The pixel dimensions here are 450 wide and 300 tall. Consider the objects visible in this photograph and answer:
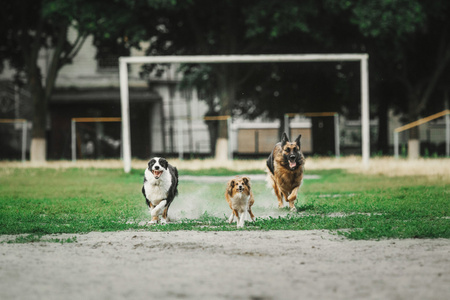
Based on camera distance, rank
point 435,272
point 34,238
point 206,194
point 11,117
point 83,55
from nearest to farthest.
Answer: point 435,272 → point 34,238 → point 206,194 → point 11,117 → point 83,55

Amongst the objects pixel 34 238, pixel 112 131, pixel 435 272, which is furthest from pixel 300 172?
pixel 112 131

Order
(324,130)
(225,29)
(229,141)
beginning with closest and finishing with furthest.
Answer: (225,29) < (229,141) < (324,130)

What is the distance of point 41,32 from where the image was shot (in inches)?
1202

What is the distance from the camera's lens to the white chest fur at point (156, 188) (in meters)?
10.1

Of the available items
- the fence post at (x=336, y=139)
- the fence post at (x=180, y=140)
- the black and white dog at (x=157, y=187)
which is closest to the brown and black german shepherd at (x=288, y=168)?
the black and white dog at (x=157, y=187)

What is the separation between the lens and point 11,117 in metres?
40.8

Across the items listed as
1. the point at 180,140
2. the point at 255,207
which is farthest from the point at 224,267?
the point at 180,140

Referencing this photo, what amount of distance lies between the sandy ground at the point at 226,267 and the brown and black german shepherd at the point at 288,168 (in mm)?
2853

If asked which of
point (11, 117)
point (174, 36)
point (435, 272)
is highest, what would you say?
point (174, 36)

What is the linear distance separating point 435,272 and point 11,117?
3758cm

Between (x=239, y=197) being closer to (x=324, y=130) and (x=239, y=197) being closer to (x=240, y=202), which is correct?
(x=240, y=202)

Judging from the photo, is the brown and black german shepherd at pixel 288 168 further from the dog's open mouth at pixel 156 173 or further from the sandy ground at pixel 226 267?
the sandy ground at pixel 226 267

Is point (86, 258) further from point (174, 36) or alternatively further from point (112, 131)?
point (112, 131)

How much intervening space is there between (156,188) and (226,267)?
3.83m
